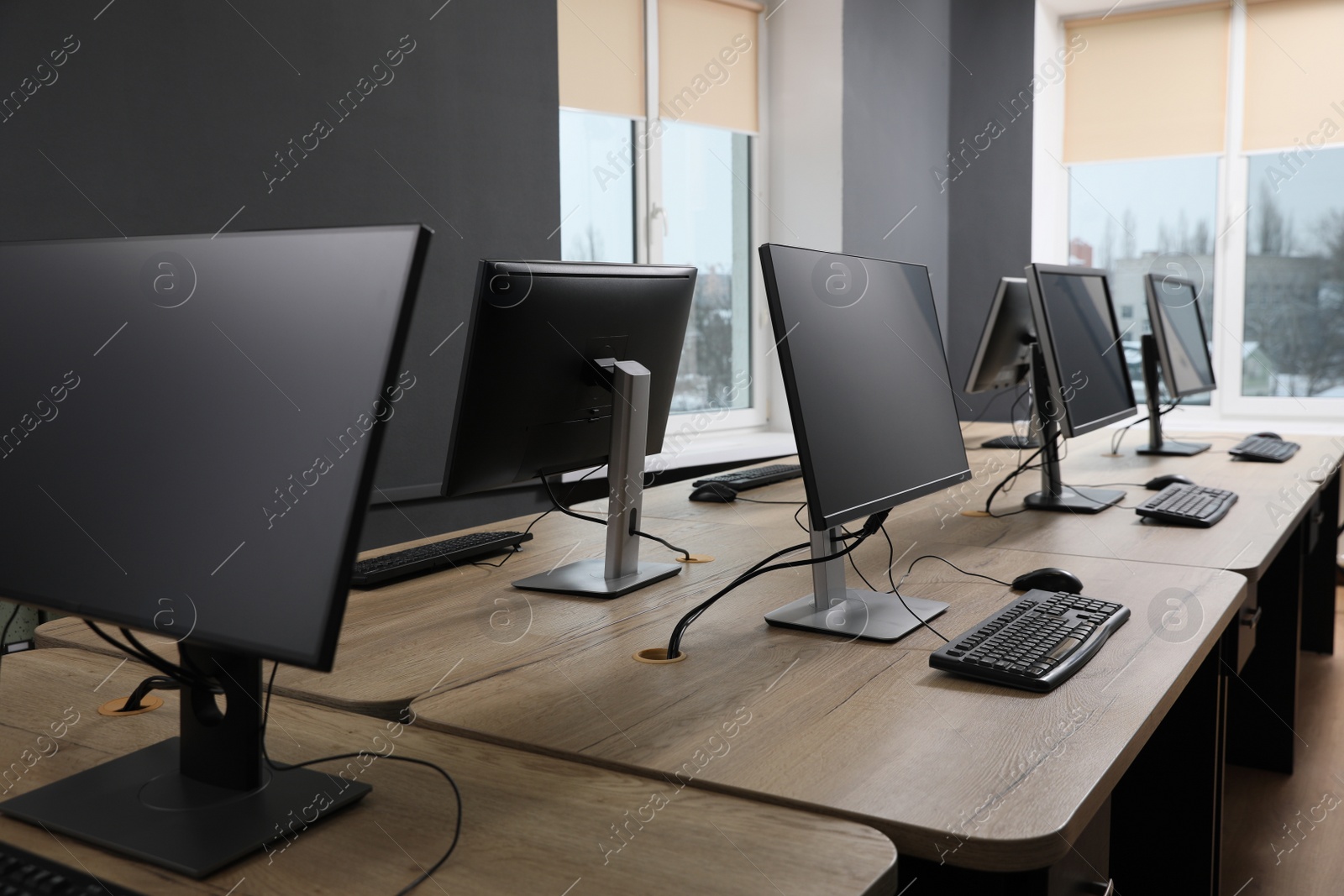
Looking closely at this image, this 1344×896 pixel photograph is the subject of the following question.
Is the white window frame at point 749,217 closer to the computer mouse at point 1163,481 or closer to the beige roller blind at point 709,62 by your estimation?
the beige roller blind at point 709,62

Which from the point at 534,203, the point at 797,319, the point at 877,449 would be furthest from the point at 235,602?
the point at 534,203

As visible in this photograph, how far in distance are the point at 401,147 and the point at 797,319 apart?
194 centimetres

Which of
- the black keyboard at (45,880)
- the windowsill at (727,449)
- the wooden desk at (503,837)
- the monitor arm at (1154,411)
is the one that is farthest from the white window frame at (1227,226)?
the black keyboard at (45,880)

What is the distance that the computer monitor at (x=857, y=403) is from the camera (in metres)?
1.22

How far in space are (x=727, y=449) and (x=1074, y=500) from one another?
6.65ft

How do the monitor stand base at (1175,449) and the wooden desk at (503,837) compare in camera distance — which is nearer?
the wooden desk at (503,837)

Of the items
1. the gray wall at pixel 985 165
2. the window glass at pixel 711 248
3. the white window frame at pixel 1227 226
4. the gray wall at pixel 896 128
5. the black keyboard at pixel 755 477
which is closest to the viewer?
the black keyboard at pixel 755 477

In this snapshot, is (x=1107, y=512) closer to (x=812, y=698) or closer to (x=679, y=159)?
(x=812, y=698)

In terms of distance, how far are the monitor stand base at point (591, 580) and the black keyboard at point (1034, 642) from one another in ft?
1.75

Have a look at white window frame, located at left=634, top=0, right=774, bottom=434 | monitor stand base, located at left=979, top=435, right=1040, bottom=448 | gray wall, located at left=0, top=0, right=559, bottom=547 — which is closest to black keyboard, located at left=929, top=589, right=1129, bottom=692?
gray wall, located at left=0, top=0, right=559, bottom=547

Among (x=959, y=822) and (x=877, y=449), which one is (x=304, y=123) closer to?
(x=877, y=449)

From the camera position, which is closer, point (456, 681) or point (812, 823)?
point (812, 823)

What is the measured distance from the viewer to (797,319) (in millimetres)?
1251

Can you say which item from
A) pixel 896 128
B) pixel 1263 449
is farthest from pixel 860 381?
pixel 896 128
